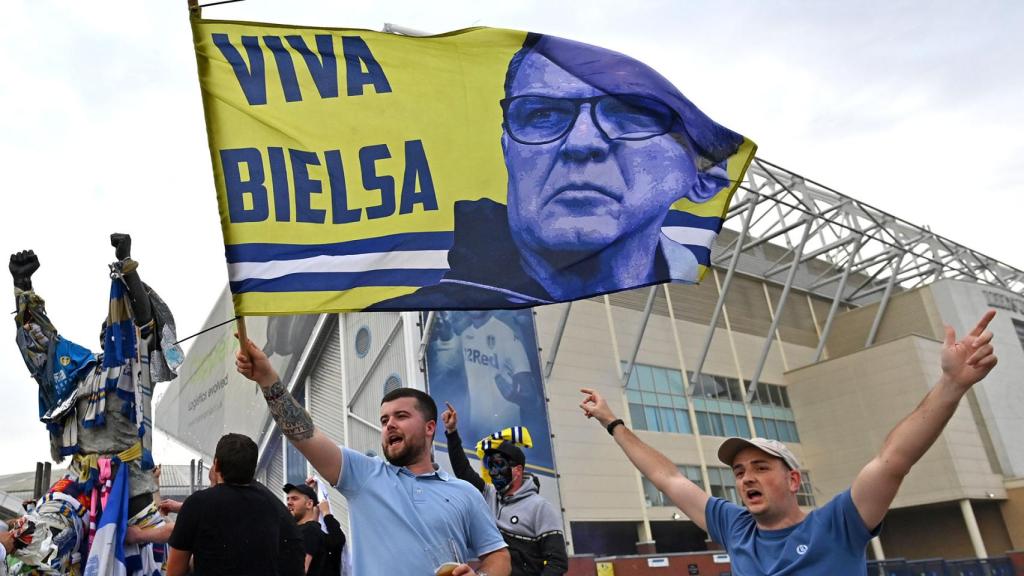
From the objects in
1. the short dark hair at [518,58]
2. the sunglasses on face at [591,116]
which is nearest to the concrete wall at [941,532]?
the sunglasses on face at [591,116]

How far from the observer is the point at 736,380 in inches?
1113

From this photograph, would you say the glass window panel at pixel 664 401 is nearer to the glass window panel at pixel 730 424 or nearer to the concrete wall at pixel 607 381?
the concrete wall at pixel 607 381

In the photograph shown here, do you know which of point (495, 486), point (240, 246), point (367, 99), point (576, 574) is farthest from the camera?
point (576, 574)

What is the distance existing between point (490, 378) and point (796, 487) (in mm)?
13623

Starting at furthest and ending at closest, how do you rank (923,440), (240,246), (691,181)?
(691,181) < (240,246) < (923,440)

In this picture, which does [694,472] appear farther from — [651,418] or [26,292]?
[26,292]

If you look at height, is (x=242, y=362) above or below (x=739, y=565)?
above

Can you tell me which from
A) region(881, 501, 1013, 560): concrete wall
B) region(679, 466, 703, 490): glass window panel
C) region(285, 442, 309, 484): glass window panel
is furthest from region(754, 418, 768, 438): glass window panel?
region(285, 442, 309, 484): glass window panel

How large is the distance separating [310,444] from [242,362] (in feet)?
1.23

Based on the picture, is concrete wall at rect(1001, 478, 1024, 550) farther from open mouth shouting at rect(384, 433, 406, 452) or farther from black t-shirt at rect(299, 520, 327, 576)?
open mouth shouting at rect(384, 433, 406, 452)

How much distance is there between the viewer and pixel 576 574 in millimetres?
15156

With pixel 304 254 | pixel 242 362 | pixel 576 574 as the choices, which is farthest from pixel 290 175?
pixel 576 574

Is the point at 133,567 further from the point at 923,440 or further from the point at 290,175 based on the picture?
the point at 923,440

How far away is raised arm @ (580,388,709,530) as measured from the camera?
3424 millimetres
